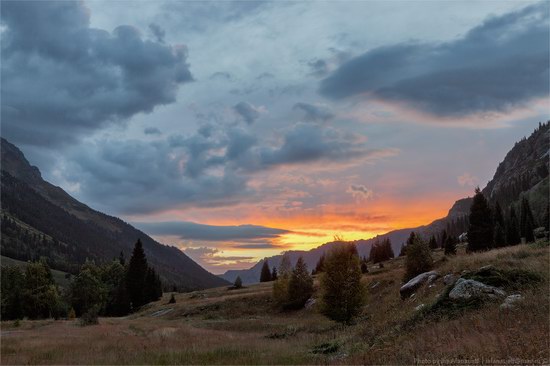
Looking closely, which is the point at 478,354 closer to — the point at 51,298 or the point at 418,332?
the point at 418,332

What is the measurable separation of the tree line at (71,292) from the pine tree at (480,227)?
58.7 metres

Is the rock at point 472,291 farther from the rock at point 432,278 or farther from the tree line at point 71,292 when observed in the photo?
the tree line at point 71,292

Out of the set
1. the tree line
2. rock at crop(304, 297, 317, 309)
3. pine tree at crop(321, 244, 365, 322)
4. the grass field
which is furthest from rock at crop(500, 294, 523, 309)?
the tree line

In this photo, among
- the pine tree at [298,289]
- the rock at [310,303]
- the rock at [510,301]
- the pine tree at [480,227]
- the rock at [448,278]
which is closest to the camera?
the rock at [510,301]

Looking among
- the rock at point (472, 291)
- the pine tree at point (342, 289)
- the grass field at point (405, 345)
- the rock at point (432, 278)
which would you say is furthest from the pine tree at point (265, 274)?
the rock at point (472, 291)

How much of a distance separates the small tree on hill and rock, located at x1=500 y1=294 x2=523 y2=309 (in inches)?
1012

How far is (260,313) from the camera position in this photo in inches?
2447

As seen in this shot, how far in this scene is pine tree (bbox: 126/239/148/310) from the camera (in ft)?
302

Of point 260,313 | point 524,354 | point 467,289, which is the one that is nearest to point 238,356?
point 467,289

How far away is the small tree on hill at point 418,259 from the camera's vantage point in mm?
40969

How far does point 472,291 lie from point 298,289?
4600 cm

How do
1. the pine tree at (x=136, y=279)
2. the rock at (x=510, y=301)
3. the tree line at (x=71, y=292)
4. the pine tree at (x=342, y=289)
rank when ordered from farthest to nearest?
the pine tree at (x=136, y=279)
the tree line at (x=71, y=292)
the pine tree at (x=342, y=289)
the rock at (x=510, y=301)

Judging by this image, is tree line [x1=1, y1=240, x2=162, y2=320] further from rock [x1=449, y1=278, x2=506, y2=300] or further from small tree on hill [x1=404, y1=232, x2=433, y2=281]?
rock [x1=449, y1=278, x2=506, y2=300]

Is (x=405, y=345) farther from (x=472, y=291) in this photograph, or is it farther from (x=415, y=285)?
(x=415, y=285)
